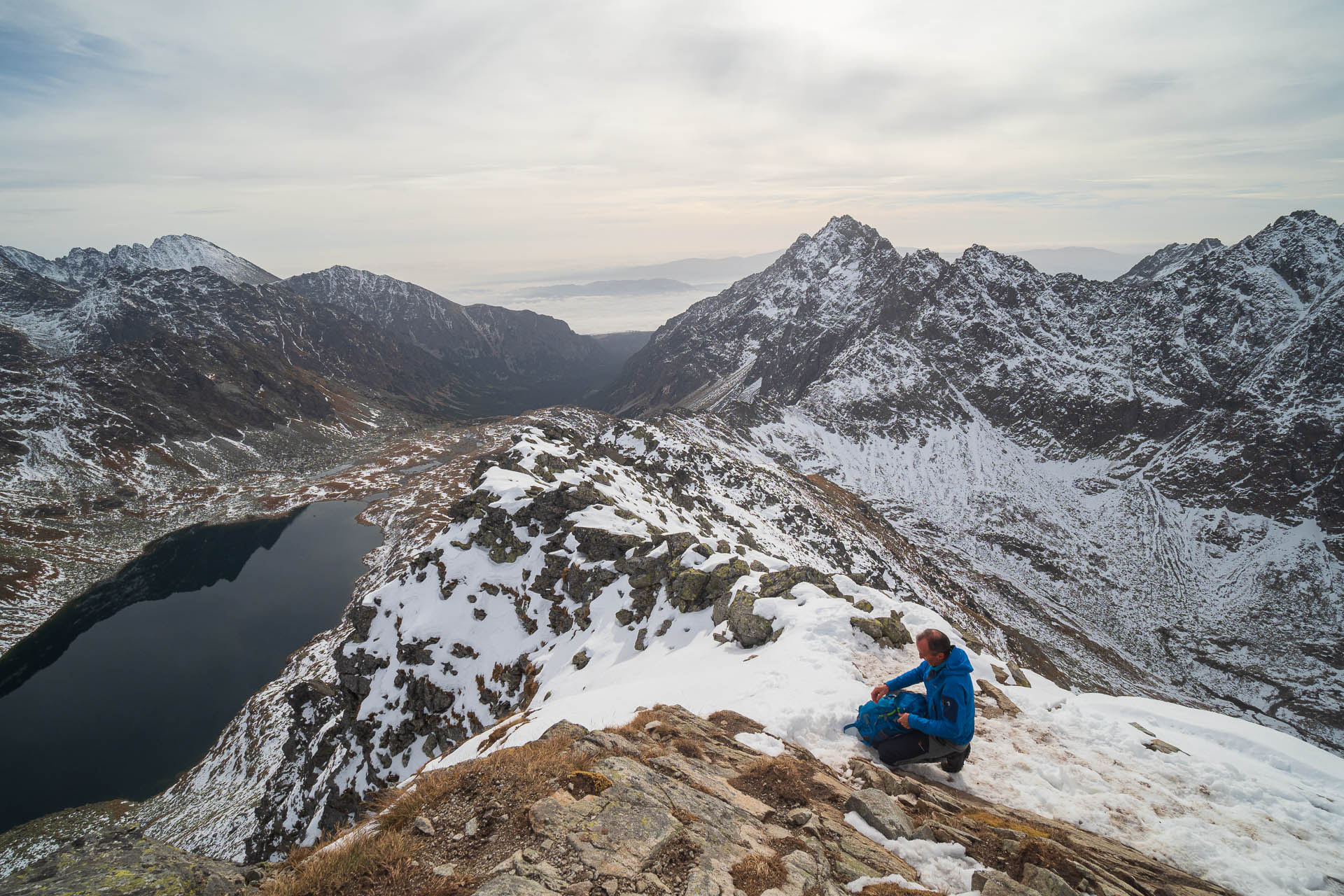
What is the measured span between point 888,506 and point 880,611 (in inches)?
5648

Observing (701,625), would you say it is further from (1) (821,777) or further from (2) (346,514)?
(2) (346,514)

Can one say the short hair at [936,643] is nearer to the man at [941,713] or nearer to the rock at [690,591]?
the man at [941,713]

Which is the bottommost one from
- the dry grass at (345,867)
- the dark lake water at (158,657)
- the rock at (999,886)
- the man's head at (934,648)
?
the dark lake water at (158,657)

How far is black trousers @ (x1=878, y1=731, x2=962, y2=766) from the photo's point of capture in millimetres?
9406

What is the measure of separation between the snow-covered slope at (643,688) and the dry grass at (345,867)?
23.1 feet

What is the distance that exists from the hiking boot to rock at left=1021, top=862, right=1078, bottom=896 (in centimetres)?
285

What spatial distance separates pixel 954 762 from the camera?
9.57m

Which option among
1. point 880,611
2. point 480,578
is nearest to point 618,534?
point 480,578

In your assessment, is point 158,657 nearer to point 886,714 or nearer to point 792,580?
point 792,580

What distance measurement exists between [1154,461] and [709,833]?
210 metres

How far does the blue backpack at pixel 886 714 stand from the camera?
9.60 metres

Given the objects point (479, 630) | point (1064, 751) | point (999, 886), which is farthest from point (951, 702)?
point (479, 630)

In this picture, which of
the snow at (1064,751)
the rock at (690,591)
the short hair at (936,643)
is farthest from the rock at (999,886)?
the rock at (690,591)

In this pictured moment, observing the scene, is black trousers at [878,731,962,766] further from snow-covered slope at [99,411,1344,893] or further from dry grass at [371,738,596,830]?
dry grass at [371,738,596,830]
